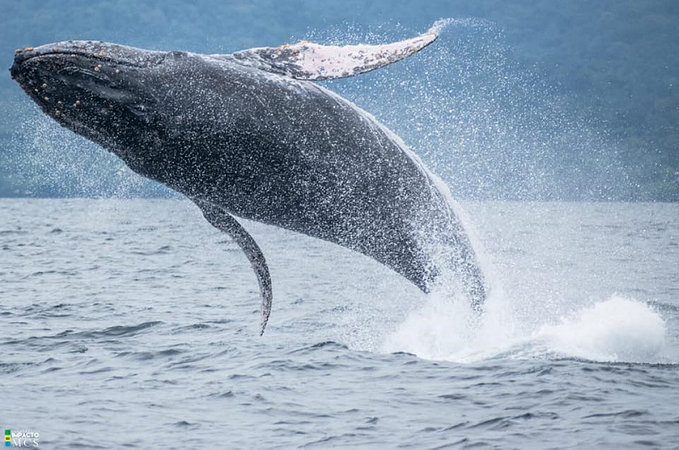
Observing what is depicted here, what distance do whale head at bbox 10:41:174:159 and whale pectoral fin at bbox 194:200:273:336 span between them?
1465 mm

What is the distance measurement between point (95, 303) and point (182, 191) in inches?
488

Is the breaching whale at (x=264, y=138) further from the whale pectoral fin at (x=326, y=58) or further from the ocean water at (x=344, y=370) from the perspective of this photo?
the ocean water at (x=344, y=370)

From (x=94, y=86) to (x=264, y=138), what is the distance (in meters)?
1.99

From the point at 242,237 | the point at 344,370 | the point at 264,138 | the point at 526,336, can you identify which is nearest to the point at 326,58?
the point at 264,138

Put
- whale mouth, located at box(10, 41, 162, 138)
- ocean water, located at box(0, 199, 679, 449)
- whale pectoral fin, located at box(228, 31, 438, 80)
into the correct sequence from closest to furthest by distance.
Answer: whale mouth, located at box(10, 41, 162, 138)
ocean water, located at box(0, 199, 679, 449)
whale pectoral fin, located at box(228, 31, 438, 80)

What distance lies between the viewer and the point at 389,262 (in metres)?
11.9

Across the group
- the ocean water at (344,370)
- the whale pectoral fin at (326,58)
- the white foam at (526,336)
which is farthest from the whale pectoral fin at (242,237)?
the white foam at (526,336)

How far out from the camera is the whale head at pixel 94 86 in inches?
353

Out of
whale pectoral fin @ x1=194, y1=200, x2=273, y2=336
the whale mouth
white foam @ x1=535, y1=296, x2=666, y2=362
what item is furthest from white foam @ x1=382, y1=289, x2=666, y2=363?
the whale mouth

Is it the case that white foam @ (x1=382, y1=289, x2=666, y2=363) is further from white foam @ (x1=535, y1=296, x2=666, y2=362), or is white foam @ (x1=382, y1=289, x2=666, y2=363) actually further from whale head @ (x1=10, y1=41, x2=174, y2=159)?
whale head @ (x1=10, y1=41, x2=174, y2=159)

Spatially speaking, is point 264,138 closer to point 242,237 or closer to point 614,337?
point 242,237

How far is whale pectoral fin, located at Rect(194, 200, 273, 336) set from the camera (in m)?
10.8

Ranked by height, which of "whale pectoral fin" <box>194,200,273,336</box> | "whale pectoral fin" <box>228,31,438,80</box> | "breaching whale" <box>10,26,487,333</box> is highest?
"whale pectoral fin" <box>228,31,438,80</box>

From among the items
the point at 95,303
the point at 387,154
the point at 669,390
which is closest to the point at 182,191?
the point at 387,154
